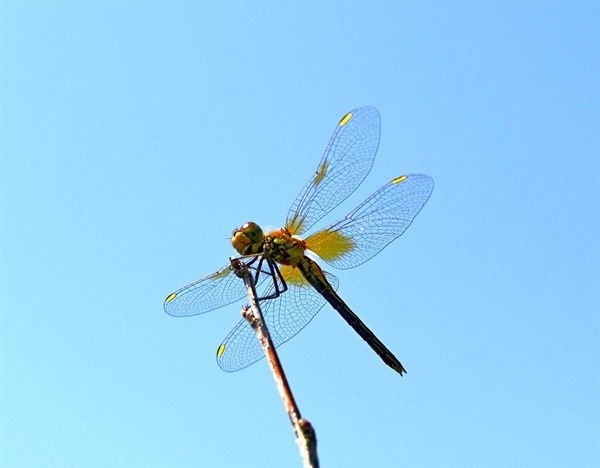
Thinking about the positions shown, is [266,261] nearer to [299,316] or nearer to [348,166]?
[299,316]

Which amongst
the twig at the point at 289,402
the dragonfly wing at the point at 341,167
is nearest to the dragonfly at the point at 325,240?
the dragonfly wing at the point at 341,167

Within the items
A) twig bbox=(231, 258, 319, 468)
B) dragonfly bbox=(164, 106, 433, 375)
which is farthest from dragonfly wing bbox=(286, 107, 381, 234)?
twig bbox=(231, 258, 319, 468)

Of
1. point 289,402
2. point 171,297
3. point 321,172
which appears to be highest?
point 321,172

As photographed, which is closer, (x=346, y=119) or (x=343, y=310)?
(x=346, y=119)

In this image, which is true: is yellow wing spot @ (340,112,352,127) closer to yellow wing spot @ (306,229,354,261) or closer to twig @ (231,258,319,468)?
yellow wing spot @ (306,229,354,261)

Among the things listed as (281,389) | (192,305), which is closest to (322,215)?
(192,305)

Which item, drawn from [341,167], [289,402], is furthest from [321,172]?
[289,402]

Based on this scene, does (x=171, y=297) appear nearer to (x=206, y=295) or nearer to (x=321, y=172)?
(x=206, y=295)
